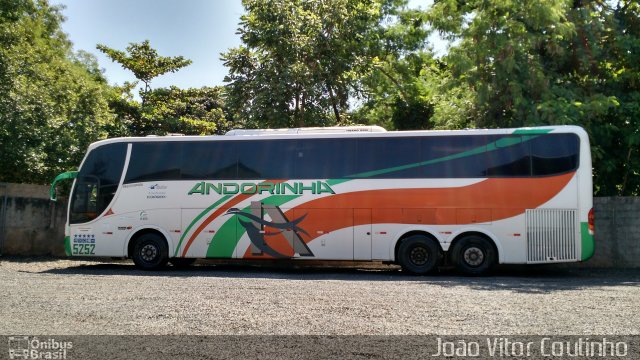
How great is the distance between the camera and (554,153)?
12.8 metres

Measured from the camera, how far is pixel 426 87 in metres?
20.3

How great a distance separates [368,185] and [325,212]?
118 cm

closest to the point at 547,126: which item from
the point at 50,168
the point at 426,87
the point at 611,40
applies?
the point at 611,40

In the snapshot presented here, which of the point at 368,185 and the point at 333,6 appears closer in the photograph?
the point at 368,185

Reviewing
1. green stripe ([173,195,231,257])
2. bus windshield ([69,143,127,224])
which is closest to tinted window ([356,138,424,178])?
green stripe ([173,195,231,257])

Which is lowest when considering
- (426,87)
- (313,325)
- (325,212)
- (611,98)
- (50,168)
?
(313,325)

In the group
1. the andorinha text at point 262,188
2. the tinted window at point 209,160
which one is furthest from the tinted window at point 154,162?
the andorinha text at point 262,188

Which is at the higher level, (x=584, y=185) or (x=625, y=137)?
(x=625, y=137)

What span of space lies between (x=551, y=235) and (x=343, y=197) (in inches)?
182

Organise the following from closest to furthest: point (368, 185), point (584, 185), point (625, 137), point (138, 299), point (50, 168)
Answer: point (138, 299) < point (584, 185) < point (368, 185) < point (625, 137) < point (50, 168)

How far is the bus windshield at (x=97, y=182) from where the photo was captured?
14469 millimetres

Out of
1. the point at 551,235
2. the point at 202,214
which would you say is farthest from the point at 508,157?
the point at 202,214

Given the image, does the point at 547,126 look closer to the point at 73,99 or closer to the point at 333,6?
the point at 333,6

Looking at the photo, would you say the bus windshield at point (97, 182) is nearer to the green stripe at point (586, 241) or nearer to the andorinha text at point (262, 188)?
the andorinha text at point (262, 188)
